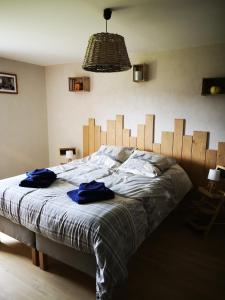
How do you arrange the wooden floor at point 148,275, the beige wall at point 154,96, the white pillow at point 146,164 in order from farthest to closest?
1. the beige wall at point 154,96
2. the white pillow at point 146,164
3. the wooden floor at point 148,275

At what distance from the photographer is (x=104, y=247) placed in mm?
1555

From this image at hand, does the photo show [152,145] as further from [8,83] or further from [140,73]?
[8,83]

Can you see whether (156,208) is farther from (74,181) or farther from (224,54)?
(224,54)

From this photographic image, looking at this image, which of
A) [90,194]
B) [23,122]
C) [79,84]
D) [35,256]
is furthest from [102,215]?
[23,122]

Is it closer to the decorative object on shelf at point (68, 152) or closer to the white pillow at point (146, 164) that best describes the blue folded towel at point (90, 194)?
the white pillow at point (146, 164)

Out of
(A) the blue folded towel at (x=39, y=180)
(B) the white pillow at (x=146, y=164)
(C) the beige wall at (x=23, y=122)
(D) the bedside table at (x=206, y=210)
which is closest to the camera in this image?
(A) the blue folded towel at (x=39, y=180)

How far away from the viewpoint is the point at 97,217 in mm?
1665

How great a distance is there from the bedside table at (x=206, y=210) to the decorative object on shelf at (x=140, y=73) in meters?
1.70

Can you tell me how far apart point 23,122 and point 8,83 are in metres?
0.70

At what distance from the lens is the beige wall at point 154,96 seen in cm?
288

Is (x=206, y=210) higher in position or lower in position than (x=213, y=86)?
lower

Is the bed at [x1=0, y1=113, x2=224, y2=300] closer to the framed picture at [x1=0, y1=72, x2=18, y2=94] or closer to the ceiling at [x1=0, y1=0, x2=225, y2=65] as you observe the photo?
the ceiling at [x1=0, y1=0, x2=225, y2=65]

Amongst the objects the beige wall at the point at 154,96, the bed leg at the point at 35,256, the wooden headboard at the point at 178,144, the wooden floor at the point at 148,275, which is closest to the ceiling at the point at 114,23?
the beige wall at the point at 154,96

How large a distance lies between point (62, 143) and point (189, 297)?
3.36 metres
